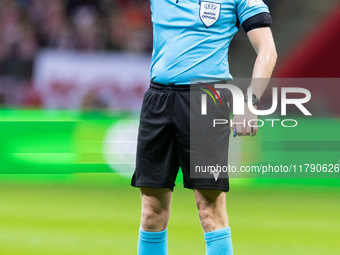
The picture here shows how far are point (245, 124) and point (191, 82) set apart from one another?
346 mm

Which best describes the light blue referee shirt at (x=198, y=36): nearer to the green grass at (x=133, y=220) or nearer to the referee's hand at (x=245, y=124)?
the referee's hand at (x=245, y=124)

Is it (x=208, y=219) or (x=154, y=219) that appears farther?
(x=154, y=219)

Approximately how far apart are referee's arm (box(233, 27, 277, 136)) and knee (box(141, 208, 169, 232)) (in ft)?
1.96

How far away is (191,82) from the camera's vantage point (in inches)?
134

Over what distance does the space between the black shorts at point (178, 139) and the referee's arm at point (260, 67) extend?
0.58ft

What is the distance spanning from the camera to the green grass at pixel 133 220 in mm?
4715

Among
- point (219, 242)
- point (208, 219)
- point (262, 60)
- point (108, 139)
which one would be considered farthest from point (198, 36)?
point (108, 139)

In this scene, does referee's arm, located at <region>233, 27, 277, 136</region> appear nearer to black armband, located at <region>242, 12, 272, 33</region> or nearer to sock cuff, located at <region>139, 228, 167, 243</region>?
black armband, located at <region>242, 12, 272, 33</region>

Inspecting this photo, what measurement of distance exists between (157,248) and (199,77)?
837 mm

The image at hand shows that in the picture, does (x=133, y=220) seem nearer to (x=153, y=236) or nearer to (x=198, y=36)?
(x=153, y=236)

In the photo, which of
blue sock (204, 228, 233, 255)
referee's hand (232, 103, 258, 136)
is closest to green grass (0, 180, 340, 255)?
blue sock (204, 228, 233, 255)

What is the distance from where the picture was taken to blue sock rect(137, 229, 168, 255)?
358 centimetres

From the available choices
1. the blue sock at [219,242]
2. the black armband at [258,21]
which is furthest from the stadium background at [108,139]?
the black armband at [258,21]

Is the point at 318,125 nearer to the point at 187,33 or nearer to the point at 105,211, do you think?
the point at 105,211
